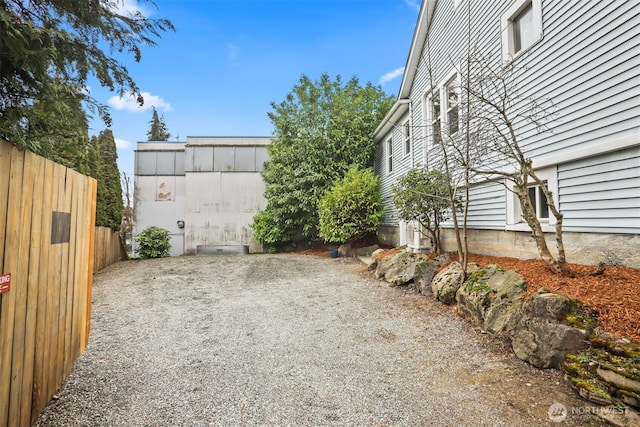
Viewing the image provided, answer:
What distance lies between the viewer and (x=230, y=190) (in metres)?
16.4

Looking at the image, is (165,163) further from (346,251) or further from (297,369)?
(297,369)

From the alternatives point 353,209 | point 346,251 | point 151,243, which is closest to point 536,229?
point 353,209

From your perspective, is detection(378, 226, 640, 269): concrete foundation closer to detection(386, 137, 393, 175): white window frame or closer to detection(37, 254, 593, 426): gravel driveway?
detection(37, 254, 593, 426): gravel driveway

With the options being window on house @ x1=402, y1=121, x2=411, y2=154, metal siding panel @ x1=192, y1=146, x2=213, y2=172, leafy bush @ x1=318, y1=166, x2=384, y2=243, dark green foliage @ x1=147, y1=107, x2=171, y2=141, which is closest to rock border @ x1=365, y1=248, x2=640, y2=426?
leafy bush @ x1=318, y1=166, x2=384, y2=243

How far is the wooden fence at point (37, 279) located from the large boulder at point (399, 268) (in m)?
5.34

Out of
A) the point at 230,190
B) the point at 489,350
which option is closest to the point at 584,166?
the point at 489,350

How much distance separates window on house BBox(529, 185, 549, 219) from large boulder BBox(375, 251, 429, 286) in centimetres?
219

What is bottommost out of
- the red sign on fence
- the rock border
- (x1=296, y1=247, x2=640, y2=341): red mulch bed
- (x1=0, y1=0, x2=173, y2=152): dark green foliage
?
the rock border

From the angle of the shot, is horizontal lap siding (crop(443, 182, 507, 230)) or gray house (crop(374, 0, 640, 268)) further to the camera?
horizontal lap siding (crop(443, 182, 507, 230))

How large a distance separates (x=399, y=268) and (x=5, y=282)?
6.24m

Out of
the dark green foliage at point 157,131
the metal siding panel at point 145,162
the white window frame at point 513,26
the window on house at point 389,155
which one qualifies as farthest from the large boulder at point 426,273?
the dark green foliage at point 157,131

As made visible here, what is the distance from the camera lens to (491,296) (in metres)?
4.15

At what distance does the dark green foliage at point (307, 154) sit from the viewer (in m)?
13.3

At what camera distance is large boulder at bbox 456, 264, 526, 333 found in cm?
380
